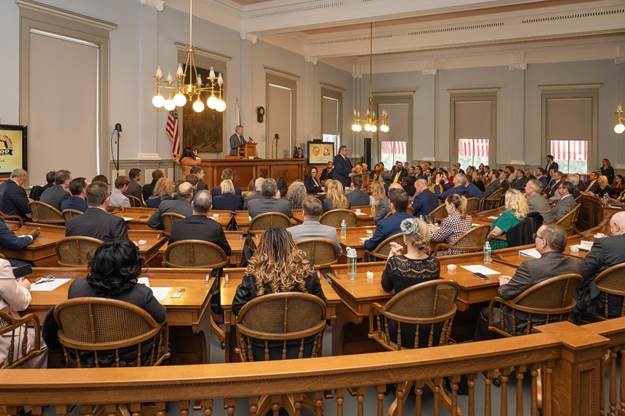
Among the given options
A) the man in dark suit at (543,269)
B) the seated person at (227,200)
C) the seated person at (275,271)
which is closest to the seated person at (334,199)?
the seated person at (227,200)

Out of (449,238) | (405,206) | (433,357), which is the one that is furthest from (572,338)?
(449,238)

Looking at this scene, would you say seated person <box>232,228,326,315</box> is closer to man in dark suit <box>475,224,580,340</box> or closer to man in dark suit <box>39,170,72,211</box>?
man in dark suit <box>475,224,580,340</box>

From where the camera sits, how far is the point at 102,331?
2812mm

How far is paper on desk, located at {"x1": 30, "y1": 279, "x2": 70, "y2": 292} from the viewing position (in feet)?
11.7

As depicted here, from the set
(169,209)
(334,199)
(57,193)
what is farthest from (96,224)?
(334,199)

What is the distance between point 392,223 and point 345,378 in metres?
3.42

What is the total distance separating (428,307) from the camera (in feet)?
10.9

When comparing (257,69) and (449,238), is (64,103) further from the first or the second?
(449,238)

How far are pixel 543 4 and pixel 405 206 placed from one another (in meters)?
10.6

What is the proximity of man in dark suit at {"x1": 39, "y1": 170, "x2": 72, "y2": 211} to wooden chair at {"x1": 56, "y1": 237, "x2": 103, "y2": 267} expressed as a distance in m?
3.03

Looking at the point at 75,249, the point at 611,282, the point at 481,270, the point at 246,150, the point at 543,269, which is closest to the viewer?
the point at 543,269

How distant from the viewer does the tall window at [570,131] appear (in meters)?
17.5

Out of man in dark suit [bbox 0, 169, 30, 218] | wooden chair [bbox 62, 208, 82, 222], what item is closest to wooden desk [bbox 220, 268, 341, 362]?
wooden chair [bbox 62, 208, 82, 222]

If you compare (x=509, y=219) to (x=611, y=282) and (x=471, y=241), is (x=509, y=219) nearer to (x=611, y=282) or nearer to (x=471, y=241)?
(x=471, y=241)
